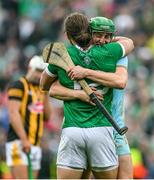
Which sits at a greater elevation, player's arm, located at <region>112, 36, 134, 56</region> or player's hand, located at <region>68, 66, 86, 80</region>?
player's arm, located at <region>112, 36, 134, 56</region>

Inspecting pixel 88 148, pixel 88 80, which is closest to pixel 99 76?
pixel 88 80

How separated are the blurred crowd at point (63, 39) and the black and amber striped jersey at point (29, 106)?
3.47m

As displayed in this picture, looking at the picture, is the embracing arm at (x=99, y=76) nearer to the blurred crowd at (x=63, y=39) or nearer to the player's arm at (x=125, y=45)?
the player's arm at (x=125, y=45)

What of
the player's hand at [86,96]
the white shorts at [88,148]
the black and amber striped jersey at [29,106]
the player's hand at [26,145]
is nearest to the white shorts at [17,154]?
the black and amber striped jersey at [29,106]

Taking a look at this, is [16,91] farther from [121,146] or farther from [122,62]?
[122,62]

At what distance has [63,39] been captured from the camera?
63.8ft

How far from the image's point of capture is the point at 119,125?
341 inches

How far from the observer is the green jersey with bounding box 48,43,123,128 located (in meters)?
8.25

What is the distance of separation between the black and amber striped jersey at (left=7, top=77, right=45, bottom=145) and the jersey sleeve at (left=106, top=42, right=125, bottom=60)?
310 centimetres

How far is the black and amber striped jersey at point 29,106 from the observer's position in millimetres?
11227

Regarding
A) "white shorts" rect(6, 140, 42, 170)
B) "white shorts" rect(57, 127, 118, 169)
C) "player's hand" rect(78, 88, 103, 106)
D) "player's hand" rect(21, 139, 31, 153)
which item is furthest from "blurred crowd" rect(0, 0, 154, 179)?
"player's hand" rect(78, 88, 103, 106)

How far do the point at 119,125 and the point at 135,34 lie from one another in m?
11.1

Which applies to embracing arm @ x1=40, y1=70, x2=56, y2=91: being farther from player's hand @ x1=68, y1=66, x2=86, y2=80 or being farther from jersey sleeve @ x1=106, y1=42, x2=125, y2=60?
jersey sleeve @ x1=106, y1=42, x2=125, y2=60

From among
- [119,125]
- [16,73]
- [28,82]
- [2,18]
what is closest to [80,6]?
[2,18]
